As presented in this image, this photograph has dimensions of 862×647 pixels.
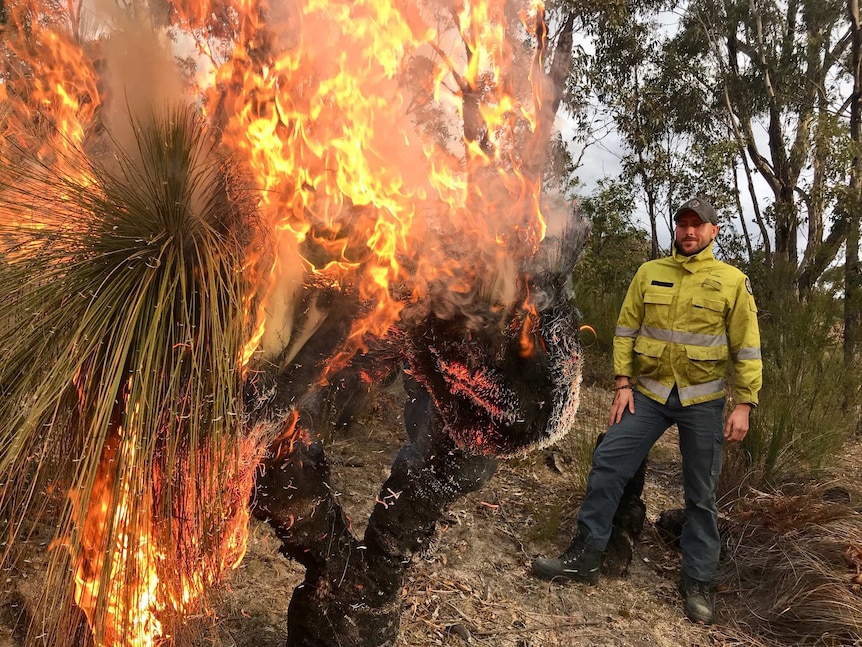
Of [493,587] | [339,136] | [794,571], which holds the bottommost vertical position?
[493,587]

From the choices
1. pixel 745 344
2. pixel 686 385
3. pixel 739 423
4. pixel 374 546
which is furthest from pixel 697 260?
pixel 374 546

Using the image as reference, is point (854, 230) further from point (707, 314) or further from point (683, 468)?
point (683, 468)

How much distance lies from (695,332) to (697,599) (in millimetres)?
1561

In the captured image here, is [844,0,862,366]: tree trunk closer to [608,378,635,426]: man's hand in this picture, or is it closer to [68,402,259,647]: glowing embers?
[608,378,635,426]: man's hand

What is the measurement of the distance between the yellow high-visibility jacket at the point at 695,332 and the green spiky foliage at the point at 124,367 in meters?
2.46

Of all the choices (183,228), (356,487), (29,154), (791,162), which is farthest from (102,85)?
(791,162)

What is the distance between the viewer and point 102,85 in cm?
188

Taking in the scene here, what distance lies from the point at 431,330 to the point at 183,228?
2.91 feet

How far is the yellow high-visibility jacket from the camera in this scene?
297 centimetres

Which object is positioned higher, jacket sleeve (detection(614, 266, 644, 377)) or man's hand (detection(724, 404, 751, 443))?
jacket sleeve (detection(614, 266, 644, 377))

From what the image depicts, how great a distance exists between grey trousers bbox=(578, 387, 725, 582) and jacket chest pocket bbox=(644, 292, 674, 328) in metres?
0.42

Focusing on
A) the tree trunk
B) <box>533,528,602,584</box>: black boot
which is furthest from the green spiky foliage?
the tree trunk

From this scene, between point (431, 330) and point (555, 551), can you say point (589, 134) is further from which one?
point (431, 330)

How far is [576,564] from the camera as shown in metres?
3.22
